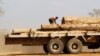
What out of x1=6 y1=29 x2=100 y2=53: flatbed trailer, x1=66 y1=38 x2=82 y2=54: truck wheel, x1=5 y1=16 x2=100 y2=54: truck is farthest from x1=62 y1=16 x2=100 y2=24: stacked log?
x1=66 y1=38 x2=82 y2=54: truck wheel

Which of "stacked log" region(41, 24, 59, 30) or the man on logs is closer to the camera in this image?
"stacked log" region(41, 24, 59, 30)

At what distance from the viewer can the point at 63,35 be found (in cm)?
2358

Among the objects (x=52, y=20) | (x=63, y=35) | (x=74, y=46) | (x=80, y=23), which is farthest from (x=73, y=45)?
(x=52, y=20)

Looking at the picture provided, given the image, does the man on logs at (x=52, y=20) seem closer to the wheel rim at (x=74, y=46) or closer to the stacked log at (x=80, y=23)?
the stacked log at (x=80, y=23)

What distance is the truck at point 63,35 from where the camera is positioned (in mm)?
23500

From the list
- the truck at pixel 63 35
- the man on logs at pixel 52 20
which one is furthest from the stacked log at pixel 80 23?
the man on logs at pixel 52 20

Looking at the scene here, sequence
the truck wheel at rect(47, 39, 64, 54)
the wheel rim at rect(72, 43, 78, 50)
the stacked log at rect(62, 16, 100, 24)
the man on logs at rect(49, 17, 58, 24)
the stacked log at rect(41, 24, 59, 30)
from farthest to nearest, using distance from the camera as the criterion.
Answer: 1. the man on logs at rect(49, 17, 58, 24)
2. the stacked log at rect(62, 16, 100, 24)
3. the stacked log at rect(41, 24, 59, 30)
4. the wheel rim at rect(72, 43, 78, 50)
5. the truck wheel at rect(47, 39, 64, 54)

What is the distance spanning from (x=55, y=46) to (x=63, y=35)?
802 mm

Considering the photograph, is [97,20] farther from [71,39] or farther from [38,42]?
[38,42]

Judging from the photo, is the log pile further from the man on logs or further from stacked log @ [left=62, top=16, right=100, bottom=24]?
the man on logs

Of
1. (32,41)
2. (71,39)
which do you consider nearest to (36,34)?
(32,41)

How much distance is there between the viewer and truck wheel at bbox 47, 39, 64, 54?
23.4 m

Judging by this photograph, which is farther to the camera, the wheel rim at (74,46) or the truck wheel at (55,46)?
the wheel rim at (74,46)

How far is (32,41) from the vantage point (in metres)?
23.8
